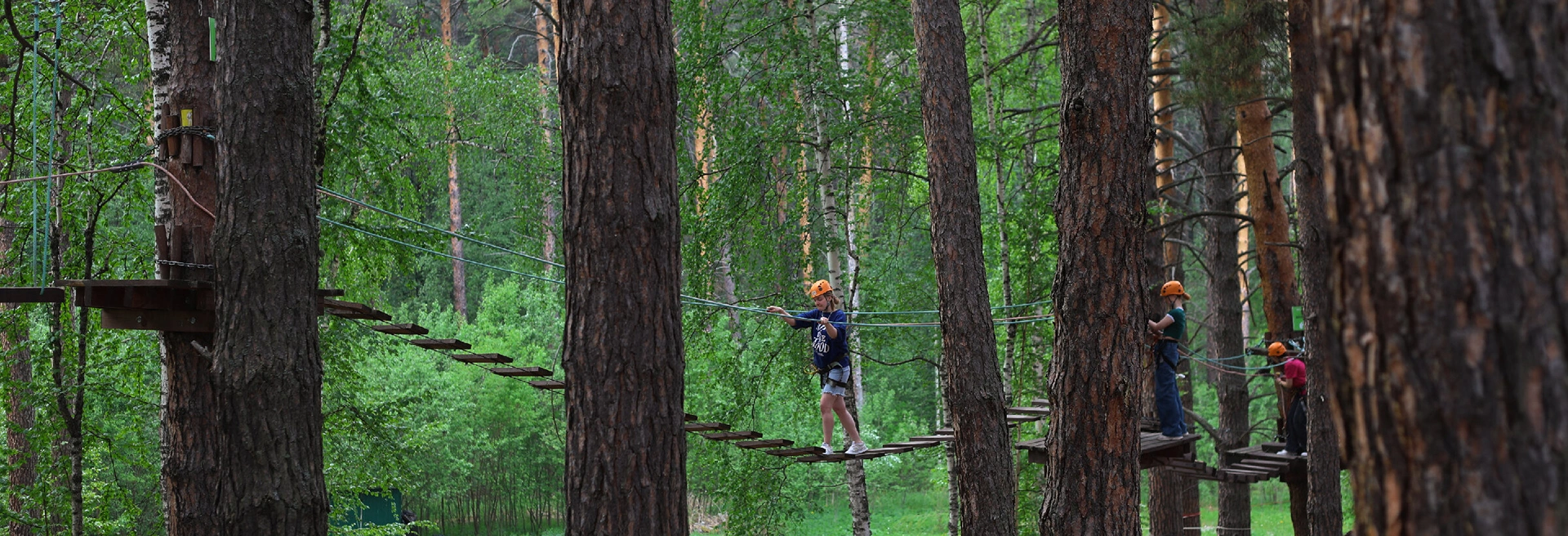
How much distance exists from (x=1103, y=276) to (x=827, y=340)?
3121 mm

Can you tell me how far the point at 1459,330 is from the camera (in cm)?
145

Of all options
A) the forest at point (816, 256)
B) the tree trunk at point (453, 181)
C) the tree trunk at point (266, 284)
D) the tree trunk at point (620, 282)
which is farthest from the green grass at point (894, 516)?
the tree trunk at point (620, 282)

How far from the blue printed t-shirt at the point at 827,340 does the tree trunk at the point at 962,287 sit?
0.77 metres

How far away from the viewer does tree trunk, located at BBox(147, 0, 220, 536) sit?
4230 millimetres

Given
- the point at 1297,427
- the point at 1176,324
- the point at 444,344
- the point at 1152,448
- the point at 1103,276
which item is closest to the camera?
the point at 1103,276

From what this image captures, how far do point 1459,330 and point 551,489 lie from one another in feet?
61.7

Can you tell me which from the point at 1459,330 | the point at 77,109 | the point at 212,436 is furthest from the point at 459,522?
the point at 1459,330

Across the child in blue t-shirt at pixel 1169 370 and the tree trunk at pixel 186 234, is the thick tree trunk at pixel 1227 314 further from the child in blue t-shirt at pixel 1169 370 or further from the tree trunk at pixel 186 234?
the tree trunk at pixel 186 234

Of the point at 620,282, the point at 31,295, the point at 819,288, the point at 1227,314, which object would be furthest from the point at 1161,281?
the point at 31,295

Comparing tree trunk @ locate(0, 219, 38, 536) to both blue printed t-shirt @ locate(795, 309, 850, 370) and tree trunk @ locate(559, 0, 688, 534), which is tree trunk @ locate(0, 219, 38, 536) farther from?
tree trunk @ locate(559, 0, 688, 534)

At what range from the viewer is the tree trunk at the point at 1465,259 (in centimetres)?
143

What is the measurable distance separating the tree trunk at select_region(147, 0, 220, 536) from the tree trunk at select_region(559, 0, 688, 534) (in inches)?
64.4

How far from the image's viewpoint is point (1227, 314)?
404 inches

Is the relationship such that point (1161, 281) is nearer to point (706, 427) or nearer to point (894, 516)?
point (706, 427)
